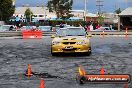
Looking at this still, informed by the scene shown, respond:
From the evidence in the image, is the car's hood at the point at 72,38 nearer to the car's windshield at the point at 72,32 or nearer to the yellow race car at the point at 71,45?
the yellow race car at the point at 71,45

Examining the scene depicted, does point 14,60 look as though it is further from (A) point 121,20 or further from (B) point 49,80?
(A) point 121,20

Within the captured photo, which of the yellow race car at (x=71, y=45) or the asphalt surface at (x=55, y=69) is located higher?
the yellow race car at (x=71, y=45)

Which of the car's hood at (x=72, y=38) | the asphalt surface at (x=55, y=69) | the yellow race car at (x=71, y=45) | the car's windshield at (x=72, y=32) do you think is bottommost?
the asphalt surface at (x=55, y=69)

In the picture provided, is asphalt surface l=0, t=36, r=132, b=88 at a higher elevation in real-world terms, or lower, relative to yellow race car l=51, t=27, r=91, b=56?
lower

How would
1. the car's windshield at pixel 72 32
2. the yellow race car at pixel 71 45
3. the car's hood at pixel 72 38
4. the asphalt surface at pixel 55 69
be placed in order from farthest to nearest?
1. the car's windshield at pixel 72 32
2. the car's hood at pixel 72 38
3. the yellow race car at pixel 71 45
4. the asphalt surface at pixel 55 69

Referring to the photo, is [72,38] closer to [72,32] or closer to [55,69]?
[72,32]

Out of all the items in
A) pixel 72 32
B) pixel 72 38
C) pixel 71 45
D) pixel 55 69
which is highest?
pixel 72 32

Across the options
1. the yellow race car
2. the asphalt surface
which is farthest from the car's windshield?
the asphalt surface

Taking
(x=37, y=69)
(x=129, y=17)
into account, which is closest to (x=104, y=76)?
(x=37, y=69)

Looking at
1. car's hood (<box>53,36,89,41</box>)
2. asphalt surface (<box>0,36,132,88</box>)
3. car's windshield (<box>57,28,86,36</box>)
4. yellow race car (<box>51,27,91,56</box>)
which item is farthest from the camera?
car's windshield (<box>57,28,86,36</box>)

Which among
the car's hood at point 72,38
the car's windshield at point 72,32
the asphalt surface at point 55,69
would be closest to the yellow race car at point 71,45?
the car's hood at point 72,38

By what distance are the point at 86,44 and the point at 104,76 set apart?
1353 centimetres

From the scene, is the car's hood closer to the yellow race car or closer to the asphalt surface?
the yellow race car

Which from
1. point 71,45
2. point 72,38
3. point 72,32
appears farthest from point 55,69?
point 72,32
